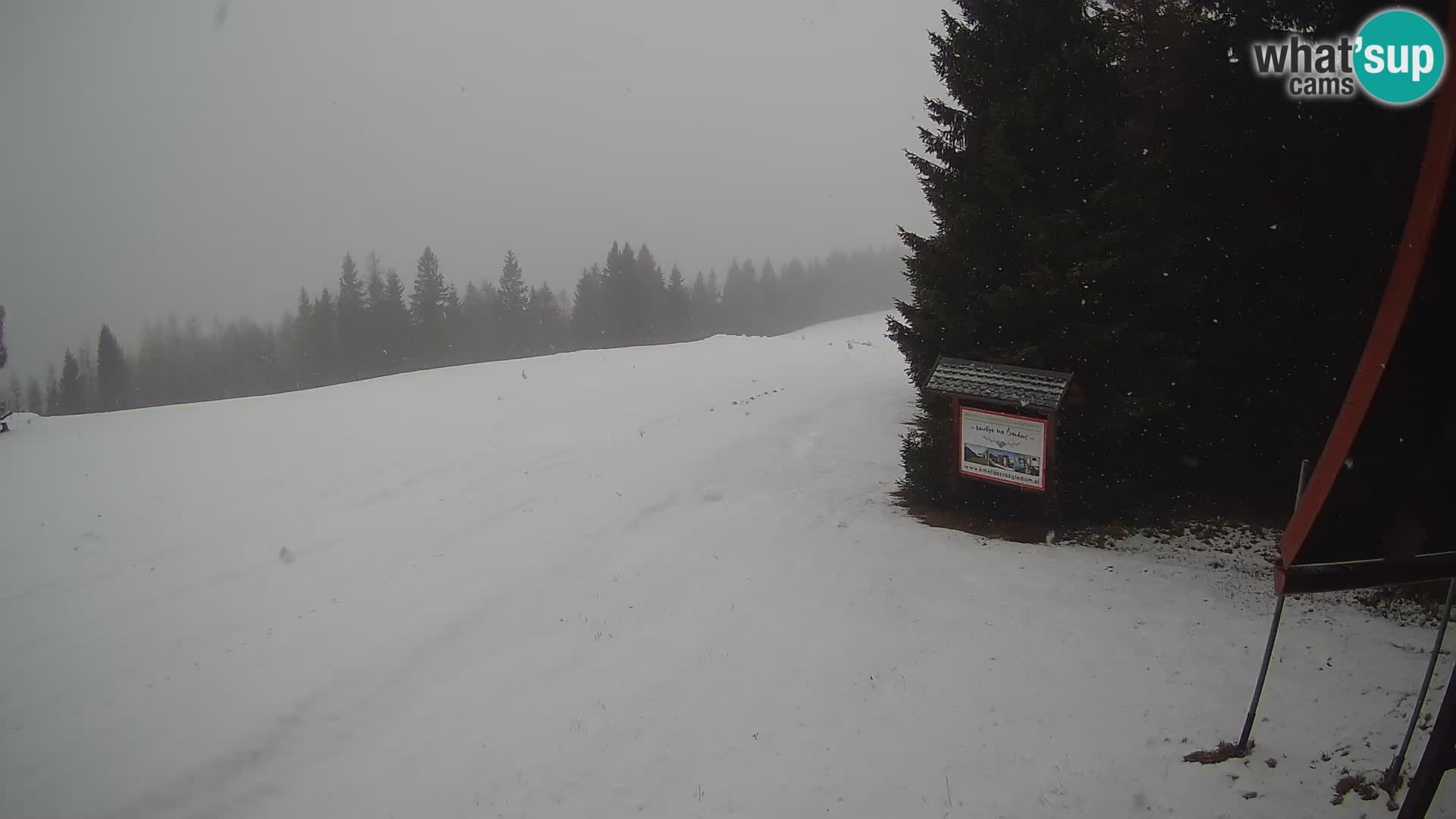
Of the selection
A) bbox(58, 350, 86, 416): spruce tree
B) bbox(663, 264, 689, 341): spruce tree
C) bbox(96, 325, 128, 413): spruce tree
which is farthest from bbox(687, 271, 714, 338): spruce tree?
bbox(58, 350, 86, 416): spruce tree

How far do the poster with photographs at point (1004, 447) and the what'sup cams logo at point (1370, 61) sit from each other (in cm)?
557

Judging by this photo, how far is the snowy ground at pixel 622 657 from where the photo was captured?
20.0ft

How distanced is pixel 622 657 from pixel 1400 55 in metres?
10.7

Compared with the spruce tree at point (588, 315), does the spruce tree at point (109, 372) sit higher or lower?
lower

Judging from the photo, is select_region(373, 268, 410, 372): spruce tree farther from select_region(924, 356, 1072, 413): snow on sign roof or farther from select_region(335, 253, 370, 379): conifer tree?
select_region(924, 356, 1072, 413): snow on sign roof

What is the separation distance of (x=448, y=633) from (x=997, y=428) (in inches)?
354

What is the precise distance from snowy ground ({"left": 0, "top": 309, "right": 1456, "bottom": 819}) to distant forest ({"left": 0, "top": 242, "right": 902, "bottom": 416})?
144ft

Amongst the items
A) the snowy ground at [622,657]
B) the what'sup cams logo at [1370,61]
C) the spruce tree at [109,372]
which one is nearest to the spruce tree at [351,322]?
the spruce tree at [109,372]

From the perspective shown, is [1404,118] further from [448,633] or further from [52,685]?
[52,685]

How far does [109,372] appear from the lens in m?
61.6

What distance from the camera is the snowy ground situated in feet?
20.0

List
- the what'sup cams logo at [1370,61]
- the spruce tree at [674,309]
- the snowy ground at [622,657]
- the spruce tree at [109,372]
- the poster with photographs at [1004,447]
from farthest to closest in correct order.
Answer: the spruce tree at [674,309], the spruce tree at [109,372], the poster with photographs at [1004,447], the what'sup cams logo at [1370,61], the snowy ground at [622,657]

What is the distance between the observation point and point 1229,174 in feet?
34.8

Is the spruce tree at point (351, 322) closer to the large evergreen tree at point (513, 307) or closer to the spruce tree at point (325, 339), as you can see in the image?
the spruce tree at point (325, 339)
